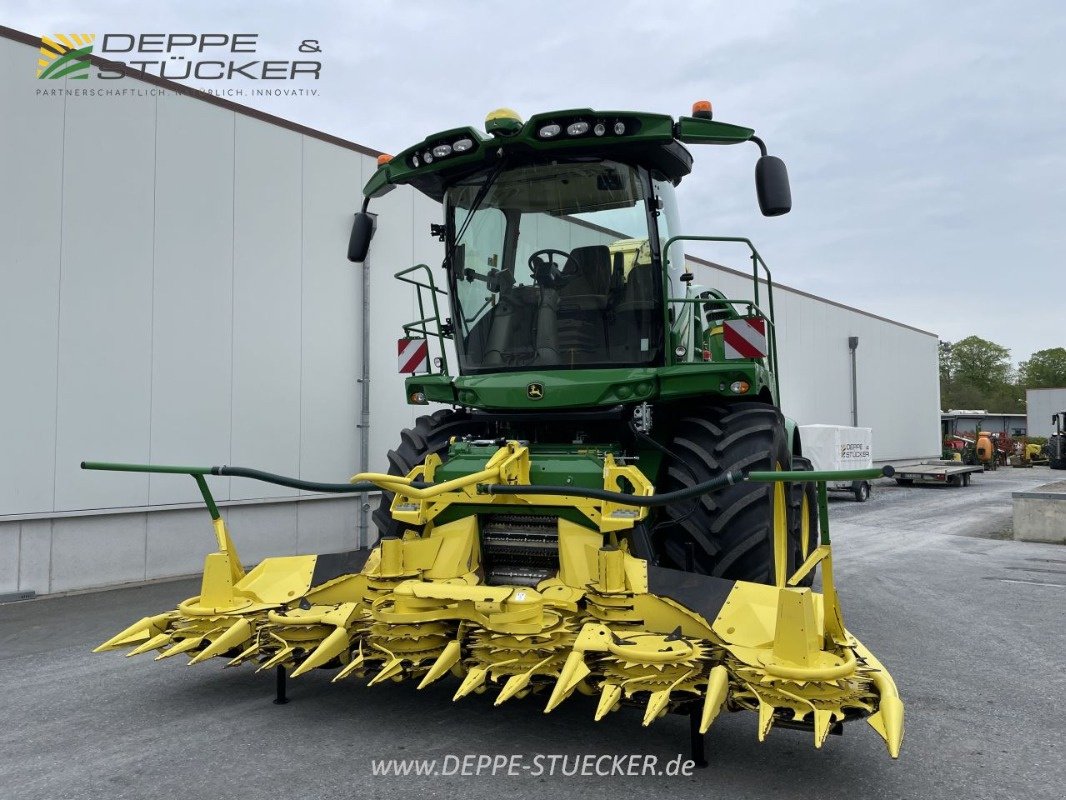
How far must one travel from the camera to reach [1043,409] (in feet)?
144

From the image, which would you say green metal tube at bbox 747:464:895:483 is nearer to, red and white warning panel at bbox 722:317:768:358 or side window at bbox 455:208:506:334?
red and white warning panel at bbox 722:317:768:358

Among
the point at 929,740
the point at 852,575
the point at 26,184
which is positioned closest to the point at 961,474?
the point at 852,575

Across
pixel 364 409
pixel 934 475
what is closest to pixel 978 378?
pixel 934 475

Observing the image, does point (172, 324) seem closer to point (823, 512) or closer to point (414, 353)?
point (414, 353)

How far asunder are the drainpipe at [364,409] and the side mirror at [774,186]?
6.44 metres

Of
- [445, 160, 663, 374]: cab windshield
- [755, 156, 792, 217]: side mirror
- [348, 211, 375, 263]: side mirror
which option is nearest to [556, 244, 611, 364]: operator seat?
[445, 160, 663, 374]: cab windshield

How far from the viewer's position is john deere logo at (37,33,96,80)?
23.1ft

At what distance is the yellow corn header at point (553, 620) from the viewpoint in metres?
2.78

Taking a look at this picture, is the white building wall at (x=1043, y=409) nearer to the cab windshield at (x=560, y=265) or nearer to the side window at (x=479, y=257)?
the cab windshield at (x=560, y=265)

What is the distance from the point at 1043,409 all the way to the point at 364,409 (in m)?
46.8

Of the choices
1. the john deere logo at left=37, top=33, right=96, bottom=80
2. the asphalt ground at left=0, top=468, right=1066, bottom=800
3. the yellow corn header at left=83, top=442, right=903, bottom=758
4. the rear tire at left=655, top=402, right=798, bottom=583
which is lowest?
the asphalt ground at left=0, top=468, right=1066, bottom=800

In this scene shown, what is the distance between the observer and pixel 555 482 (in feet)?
12.5

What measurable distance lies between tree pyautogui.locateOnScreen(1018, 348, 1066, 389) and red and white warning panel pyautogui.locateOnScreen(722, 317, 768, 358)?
7882cm

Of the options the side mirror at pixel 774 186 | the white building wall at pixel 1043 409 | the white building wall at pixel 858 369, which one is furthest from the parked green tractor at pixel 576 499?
the white building wall at pixel 1043 409
